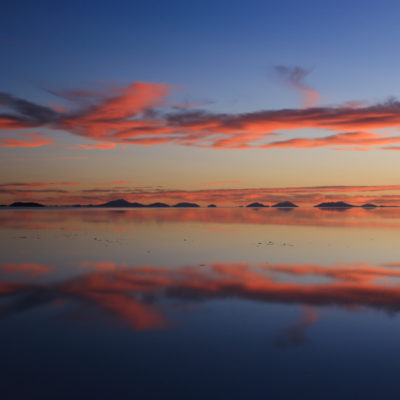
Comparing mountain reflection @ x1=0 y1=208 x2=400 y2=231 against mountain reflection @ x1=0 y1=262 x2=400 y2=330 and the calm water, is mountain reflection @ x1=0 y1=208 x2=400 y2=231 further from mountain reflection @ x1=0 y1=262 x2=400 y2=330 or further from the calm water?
the calm water

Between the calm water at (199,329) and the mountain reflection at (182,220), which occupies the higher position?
the calm water at (199,329)

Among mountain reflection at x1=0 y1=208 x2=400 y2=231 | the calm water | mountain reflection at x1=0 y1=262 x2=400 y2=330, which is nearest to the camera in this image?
the calm water

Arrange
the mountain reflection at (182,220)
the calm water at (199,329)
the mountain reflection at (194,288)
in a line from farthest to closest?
the mountain reflection at (182,220) < the mountain reflection at (194,288) < the calm water at (199,329)

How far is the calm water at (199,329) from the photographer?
641 centimetres

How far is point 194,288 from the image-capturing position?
12.8 m

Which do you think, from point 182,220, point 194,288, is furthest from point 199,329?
point 182,220

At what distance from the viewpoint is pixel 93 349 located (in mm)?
7711

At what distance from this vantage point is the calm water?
252 inches

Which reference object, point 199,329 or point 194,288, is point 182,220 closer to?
point 194,288

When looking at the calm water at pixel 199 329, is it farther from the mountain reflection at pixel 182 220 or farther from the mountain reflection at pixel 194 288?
the mountain reflection at pixel 182 220

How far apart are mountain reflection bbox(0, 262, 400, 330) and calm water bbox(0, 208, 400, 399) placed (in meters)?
0.04

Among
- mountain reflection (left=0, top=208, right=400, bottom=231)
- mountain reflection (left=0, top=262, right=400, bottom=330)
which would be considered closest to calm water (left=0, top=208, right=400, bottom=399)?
mountain reflection (left=0, top=262, right=400, bottom=330)

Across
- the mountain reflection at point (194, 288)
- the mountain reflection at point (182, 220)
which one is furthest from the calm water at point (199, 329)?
the mountain reflection at point (182, 220)

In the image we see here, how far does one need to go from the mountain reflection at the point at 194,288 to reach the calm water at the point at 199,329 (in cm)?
4
